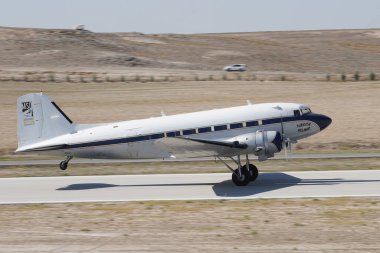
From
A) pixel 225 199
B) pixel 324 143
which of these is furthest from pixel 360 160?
pixel 225 199

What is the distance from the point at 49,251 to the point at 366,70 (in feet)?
349

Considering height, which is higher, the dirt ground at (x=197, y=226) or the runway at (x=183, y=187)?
the dirt ground at (x=197, y=226)

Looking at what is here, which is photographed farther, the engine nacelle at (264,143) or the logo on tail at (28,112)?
the logo on tail at (28,112)

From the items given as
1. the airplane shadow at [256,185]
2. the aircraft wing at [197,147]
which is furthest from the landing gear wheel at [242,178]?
the aircraft wing at [197,147]

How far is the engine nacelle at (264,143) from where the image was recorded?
97.3ft

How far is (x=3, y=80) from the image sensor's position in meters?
89.2

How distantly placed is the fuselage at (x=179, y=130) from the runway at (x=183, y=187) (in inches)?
65.9

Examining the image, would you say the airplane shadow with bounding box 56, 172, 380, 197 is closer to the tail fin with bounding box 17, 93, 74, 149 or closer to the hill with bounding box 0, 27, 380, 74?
the tail fin with bounding box 17, 93, 74, 149

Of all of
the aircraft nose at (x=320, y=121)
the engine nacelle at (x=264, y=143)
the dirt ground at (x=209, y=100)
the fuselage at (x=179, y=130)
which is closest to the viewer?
the engine nacelle at (x=264, y=143)

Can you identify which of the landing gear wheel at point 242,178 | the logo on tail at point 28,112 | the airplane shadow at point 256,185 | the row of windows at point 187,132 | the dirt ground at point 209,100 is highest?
the logo on tail at point 28,112

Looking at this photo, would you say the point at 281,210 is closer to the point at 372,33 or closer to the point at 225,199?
the point at 225,199

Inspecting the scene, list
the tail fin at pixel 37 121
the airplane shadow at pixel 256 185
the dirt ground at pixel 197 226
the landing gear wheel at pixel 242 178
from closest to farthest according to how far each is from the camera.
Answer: the dirt ground at pixel 197 226 → the airplane shadow at pixel 256 185 → the landing gear wheel at pixel 242 178 → the tail fin at pixel 37 121

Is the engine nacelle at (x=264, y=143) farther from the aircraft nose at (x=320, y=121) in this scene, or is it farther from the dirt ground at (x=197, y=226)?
the dirt ground at (x=197, y=226)

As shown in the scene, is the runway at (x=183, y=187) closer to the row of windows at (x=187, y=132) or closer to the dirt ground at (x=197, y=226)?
the dirt ground at (x=197, y=226)
